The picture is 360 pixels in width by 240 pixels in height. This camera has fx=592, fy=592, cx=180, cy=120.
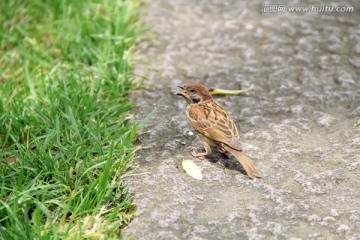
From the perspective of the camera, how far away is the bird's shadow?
15.3 ft

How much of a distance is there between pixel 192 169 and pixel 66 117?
1.24 meters

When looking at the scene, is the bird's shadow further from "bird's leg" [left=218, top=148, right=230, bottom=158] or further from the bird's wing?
the bird's wing

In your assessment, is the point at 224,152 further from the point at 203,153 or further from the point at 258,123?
the point at 258,123

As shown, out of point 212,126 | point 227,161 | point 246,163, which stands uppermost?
point 212,126

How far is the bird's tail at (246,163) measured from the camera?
14.6ft

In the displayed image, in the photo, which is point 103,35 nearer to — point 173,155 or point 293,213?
point 173,155

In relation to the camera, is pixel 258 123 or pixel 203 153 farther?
pixel 258 123

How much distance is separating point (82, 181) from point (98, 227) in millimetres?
534

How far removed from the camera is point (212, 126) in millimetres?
4766

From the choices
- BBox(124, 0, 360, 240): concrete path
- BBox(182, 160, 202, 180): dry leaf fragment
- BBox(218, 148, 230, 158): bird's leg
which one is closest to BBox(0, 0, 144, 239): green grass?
BBox(124, 0, 360, 240): concrete path

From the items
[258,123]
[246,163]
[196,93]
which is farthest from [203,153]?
[258,123]

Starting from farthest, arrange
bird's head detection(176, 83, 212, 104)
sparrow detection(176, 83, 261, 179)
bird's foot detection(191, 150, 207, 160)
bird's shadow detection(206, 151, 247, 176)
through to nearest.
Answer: bird's head detection(176, 83, 212, 104) → bird's foot detection(191, 150, 207, 160) → bird's shadow detection(206, 151, 247, 176) → sparrow detection(176, 83, 261, 179)

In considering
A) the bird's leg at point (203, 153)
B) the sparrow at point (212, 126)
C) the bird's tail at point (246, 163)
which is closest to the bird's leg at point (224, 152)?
the sparrow at point (212, 126)

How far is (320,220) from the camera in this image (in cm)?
393
